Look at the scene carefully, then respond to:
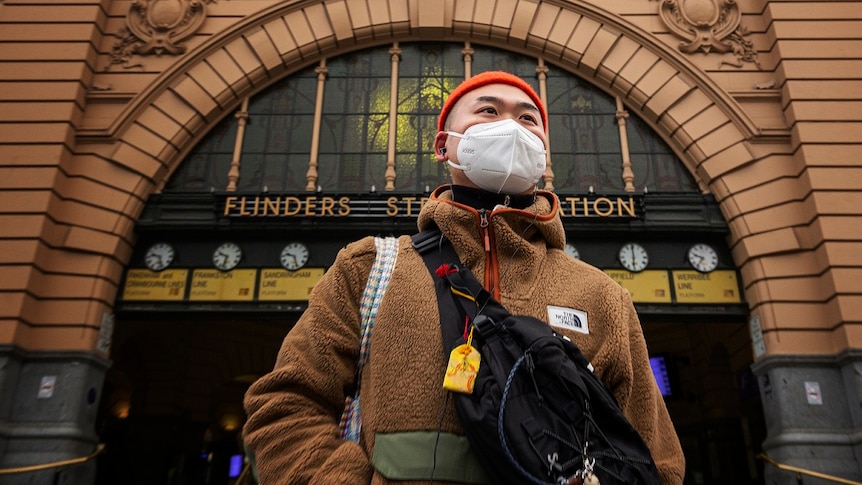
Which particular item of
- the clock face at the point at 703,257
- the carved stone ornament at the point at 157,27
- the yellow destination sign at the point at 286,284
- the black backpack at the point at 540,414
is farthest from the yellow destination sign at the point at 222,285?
the black backpack at the point at 540,414

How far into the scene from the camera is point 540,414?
1463 mm

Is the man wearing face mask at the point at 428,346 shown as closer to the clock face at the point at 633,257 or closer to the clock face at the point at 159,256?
the clock face at the point at 633,257

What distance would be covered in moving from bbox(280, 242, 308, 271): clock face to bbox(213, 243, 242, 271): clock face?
0.93m

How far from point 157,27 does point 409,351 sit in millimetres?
13219

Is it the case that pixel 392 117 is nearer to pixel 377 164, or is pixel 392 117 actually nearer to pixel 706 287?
pixel 377 164

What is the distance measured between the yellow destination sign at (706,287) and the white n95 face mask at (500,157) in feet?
31.7

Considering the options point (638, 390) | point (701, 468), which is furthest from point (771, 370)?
point (638, 390)

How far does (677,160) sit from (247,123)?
9.45 metres

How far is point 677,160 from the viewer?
1199cm

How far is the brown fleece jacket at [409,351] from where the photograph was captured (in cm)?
165

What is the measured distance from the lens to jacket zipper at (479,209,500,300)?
1853mm

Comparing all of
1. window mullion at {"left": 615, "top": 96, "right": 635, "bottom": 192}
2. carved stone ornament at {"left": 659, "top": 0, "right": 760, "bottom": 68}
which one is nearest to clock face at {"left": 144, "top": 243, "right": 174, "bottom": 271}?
window mullion at {"left": 615, "top": 96, "right": 635, "bottom": 192}

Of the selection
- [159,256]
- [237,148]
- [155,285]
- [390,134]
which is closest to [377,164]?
[390,134]

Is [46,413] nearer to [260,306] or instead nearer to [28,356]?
[28,356]
